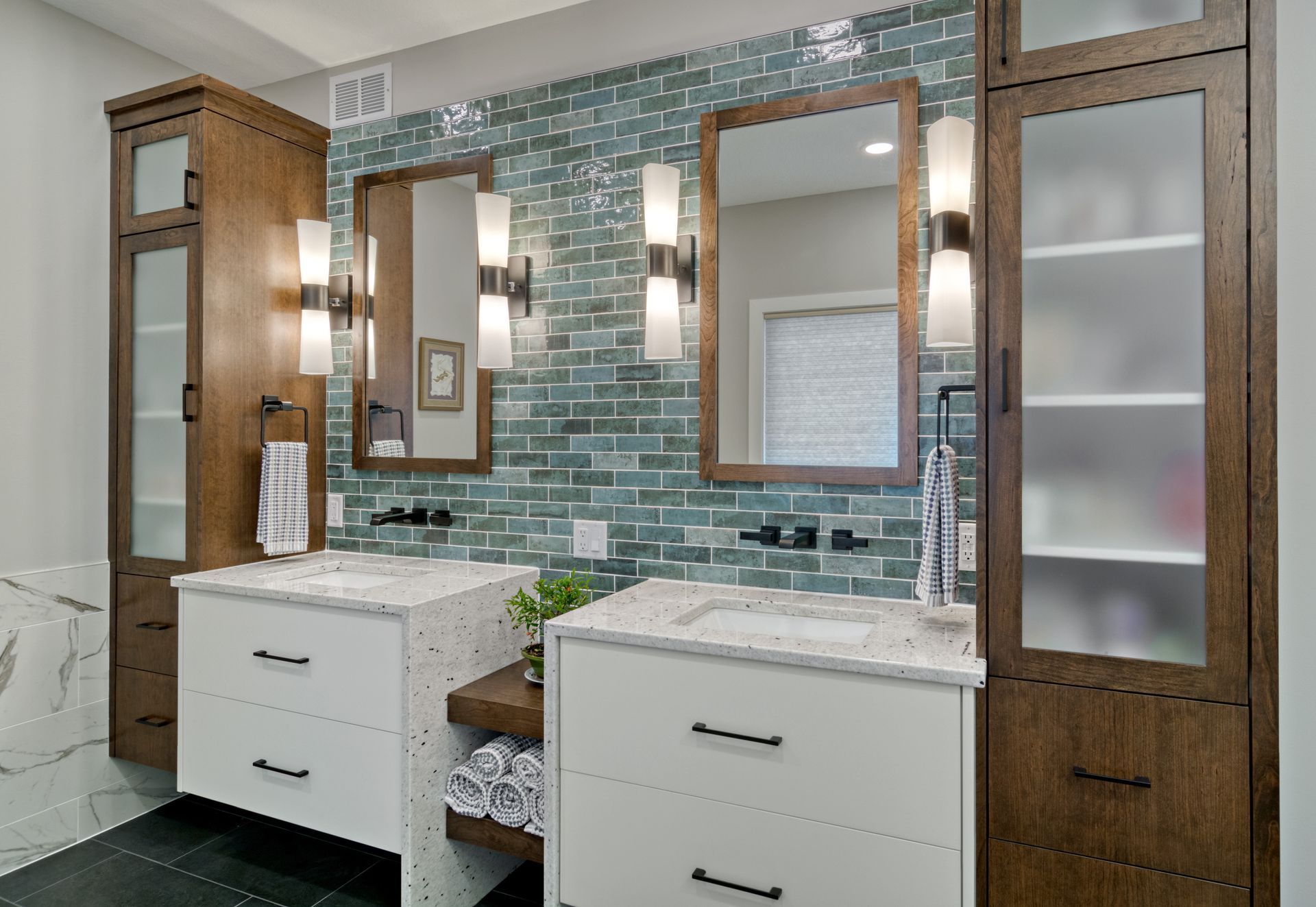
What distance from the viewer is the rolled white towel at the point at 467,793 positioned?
200cm

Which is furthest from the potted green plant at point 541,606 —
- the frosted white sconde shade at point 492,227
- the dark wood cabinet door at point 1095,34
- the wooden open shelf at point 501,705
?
the dark wood cabinet door at point 1095,34

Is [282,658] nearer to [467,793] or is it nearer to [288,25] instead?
[467,793]

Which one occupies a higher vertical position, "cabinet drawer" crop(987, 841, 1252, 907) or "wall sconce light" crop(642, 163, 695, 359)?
"wall sconce light" crop(642, 163, 695, 359)

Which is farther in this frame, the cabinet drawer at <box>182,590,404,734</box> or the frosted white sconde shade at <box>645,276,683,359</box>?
the frosted white sconde shade at <box>645,276,683,359</box>

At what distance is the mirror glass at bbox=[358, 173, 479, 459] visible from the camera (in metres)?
2.59

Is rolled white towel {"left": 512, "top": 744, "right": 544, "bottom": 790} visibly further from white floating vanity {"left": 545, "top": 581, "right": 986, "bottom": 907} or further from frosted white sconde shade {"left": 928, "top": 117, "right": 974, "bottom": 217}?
frosted white sconde shade {"left": 928, "top": 117, "right": 974, "bottom": 217}

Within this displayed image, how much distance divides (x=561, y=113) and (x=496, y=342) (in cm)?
76

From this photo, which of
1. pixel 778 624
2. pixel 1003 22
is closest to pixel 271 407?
pixel 778 624

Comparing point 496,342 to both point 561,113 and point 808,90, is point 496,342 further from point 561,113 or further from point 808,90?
point 808,90

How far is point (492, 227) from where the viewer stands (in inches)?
96.7

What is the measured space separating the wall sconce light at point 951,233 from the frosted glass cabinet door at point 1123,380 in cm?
34

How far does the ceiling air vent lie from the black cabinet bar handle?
82.4 inches

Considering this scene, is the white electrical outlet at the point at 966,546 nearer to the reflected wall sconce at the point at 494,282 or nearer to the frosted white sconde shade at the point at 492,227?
the reflected wall sconce at the point at 494,282

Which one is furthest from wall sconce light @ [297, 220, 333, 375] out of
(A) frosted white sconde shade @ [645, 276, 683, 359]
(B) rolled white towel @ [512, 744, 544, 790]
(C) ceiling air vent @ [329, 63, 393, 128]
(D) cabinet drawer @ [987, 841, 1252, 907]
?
(D) cabinet drawer @ [987, 841, 1252, 907]
